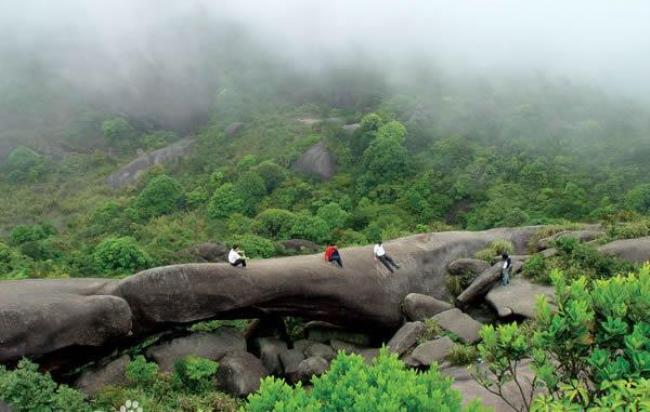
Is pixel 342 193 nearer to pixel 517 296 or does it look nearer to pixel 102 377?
pixel 517 296

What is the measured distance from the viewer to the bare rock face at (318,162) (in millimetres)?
44825

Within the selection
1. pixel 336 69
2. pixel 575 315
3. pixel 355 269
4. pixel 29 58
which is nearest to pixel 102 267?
pixel 355 269

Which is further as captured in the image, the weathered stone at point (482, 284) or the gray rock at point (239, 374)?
the weathered stone at point (482, 284)

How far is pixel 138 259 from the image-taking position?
27219mm

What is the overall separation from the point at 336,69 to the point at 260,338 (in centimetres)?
4948

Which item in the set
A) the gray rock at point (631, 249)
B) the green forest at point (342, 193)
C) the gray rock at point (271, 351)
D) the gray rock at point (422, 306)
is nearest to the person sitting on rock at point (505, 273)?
the green forest at point (342, 193)

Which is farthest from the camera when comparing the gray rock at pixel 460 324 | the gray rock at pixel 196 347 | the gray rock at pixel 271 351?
the gray rock at pixel 271 351

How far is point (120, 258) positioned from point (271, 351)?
10.1 metres

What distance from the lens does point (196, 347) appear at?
63.6ft

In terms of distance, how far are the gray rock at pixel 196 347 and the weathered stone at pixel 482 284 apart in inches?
301

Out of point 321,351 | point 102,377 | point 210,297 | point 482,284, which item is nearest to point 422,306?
point 482,284

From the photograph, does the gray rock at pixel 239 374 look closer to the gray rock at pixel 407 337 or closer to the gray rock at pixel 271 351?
the gray rock at pixel 271 351

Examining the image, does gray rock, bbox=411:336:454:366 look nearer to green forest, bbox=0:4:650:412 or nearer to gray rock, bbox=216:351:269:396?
green forest, bbox=0:4:650:412

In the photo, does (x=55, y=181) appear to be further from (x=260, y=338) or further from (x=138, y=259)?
(x=260, y=338)
